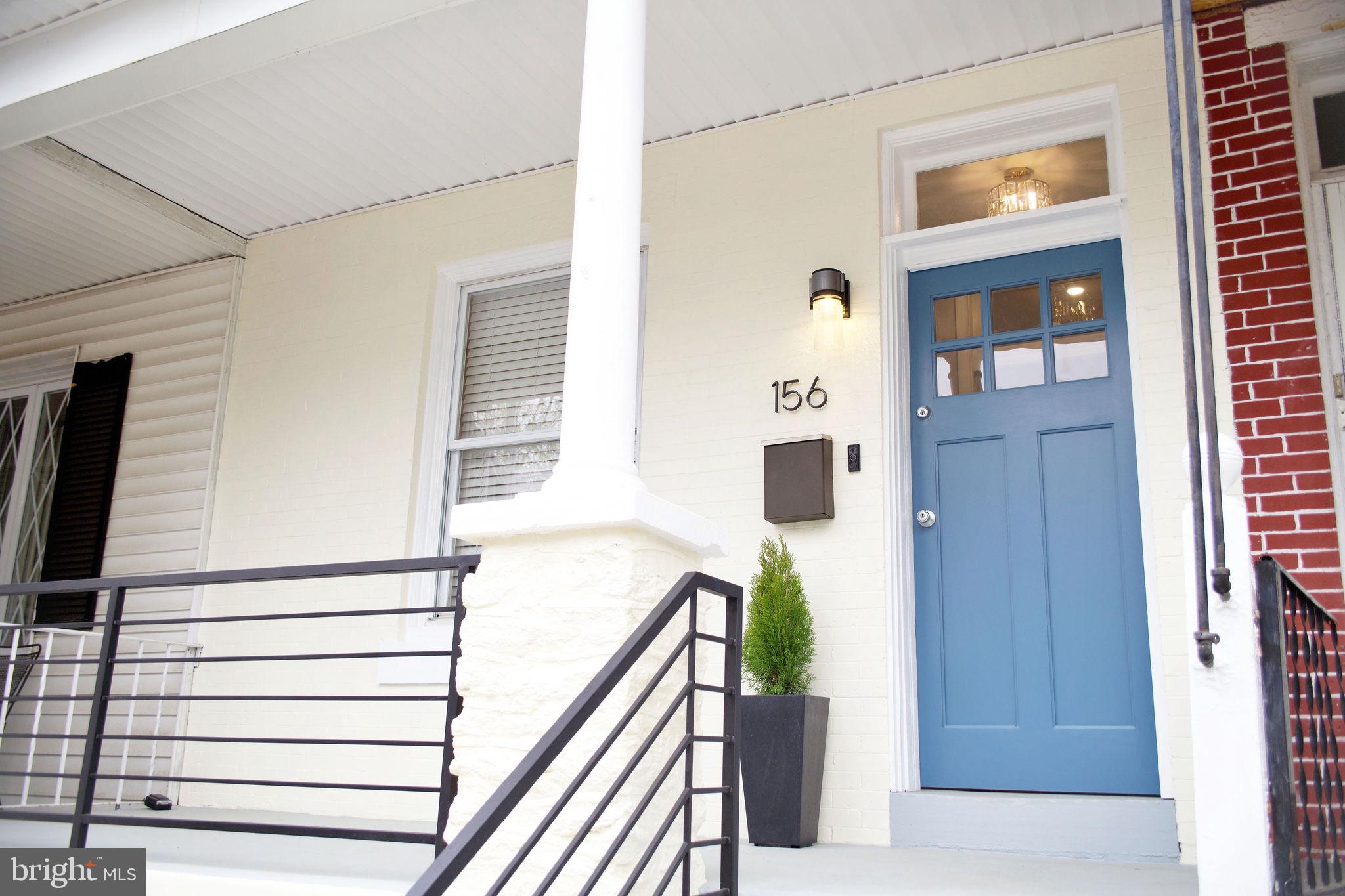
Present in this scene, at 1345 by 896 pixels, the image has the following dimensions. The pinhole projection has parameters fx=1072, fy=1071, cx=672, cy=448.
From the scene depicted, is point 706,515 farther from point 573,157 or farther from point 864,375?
point 573,157

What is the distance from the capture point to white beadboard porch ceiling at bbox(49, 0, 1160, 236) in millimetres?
4117

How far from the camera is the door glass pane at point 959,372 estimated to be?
423 cm

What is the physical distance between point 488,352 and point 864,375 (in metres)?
2.02

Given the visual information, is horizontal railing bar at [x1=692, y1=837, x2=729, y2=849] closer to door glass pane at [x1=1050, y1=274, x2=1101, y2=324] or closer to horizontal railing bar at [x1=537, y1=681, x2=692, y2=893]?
horizontal railing bar at [x1=537, y1=681, x2=692, y2=893]

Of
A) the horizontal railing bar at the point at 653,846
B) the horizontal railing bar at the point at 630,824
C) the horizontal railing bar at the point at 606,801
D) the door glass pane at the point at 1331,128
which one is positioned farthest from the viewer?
the door glass pane at the point at 1331,128

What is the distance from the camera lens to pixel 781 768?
370cm

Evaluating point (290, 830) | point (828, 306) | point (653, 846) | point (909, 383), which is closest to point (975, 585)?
point (909, 383)

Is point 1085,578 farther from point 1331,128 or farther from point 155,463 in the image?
point 155,463

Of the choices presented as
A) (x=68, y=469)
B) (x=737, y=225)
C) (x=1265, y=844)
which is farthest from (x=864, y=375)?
(x=68, y=469)

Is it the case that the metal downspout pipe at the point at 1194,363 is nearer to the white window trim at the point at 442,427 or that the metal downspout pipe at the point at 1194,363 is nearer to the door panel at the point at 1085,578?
the door panel at the point at 1085,578

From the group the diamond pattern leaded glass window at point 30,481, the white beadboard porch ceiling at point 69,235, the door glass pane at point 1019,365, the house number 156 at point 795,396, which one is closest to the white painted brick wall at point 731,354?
the house number 156 at point 795,396

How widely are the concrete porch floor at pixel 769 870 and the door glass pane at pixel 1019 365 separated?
172 centimetres

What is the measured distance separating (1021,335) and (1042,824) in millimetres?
1796

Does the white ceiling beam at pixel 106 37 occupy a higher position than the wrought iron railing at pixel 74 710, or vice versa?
the white ceiling beam at pixel 106 37
